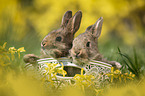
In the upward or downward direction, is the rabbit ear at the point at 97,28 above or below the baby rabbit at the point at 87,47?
above

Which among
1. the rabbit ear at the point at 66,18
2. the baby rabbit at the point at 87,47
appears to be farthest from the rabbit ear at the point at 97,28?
the rabbit ear at the point at 66,18

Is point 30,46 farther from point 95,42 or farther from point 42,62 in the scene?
point 95,42

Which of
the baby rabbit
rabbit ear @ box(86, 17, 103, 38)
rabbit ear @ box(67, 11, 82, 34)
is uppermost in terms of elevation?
rabbit ear @ box(67, 11, 82, 34)

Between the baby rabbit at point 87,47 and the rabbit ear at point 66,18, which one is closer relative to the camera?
the baby rabbit at point 87,47

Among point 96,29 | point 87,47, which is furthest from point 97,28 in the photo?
point 87,47

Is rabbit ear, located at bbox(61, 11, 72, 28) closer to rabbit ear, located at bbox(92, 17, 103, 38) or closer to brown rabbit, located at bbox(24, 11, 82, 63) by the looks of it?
brown rabbit, located at bbox(24, 11, 82, 63)

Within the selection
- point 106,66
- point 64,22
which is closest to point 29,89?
point 106,66

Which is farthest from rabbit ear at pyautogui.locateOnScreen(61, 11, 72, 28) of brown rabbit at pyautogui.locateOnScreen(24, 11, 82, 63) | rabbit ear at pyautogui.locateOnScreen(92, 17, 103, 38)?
rabbit ear at pyautogui.locateOnScreen(92, 17, 103, 38)

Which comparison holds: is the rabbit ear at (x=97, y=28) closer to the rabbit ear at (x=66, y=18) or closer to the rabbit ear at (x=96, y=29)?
the rabbit ear at (x=96, y=29)
